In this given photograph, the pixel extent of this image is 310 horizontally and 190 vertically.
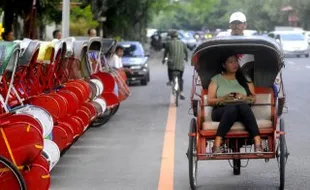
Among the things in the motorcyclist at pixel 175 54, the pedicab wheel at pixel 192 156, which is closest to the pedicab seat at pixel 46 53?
the pedicab wheel at pixel 192 156

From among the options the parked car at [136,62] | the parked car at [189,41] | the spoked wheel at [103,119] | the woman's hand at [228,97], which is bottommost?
the parked car at [189,41]

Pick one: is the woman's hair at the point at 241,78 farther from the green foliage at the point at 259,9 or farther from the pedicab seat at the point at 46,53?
the green foliage at the point at 259,9

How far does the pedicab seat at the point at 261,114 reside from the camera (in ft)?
31.2

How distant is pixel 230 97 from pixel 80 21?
26449mm

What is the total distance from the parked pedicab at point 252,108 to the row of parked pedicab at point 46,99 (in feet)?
5.60

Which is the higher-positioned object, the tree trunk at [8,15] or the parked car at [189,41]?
the tree trunk at [8,15]

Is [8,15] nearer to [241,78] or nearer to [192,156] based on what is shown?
[241,78]

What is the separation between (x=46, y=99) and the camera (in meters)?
11.5

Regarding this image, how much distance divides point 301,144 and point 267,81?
335cm

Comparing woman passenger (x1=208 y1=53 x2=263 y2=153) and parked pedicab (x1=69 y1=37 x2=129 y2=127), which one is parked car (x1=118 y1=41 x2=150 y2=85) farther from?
woman passenger (x1=208 y1=53 x2=263 y2=153)

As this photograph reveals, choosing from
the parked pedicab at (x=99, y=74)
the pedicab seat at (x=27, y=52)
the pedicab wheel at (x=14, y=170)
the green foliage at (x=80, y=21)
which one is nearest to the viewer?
the pedicab wheel at (x=14, y=170)

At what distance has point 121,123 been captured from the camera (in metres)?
17.1

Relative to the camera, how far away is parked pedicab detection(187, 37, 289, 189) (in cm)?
933

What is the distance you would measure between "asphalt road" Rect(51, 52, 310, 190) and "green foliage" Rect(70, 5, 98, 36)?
17.1 m
